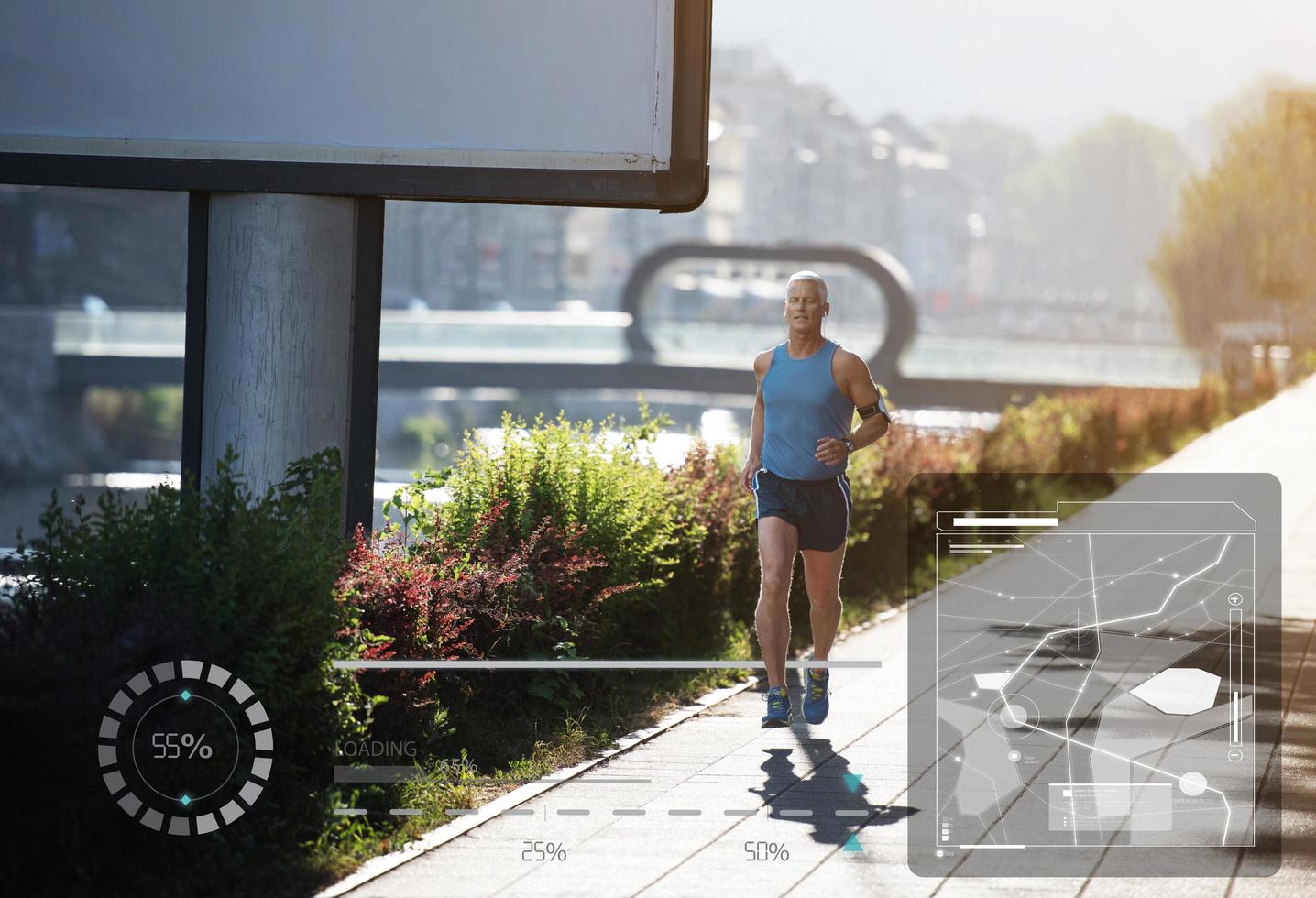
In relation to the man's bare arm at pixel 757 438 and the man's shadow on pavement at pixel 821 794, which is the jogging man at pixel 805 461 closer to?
the man's bare arm at pixel 757 438

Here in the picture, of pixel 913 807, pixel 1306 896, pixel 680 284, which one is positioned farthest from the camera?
pixel 680 284

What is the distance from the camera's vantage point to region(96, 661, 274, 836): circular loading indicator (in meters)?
4.73

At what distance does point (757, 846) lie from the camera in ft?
16.5

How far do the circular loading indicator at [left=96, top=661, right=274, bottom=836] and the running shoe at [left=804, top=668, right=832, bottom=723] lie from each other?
221 centimetres

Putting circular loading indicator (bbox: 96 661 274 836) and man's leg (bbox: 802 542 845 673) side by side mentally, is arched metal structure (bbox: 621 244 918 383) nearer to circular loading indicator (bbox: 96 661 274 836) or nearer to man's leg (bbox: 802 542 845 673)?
man's leg (bbox: 802 542 845 673)

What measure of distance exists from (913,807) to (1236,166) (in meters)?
32.4

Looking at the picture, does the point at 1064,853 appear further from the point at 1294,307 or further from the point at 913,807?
the point at 1294,307

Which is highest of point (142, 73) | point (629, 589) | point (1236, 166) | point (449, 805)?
point (1236, 166)

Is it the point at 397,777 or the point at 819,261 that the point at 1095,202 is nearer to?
the point at 819,261

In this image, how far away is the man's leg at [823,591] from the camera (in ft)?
21.6

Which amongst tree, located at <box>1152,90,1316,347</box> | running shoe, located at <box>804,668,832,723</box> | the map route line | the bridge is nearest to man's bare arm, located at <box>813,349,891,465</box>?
running shoe, located at <box>804,668,832,723</box>

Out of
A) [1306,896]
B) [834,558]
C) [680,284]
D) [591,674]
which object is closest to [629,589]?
[591,674]

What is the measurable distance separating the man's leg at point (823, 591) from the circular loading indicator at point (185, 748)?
234cm

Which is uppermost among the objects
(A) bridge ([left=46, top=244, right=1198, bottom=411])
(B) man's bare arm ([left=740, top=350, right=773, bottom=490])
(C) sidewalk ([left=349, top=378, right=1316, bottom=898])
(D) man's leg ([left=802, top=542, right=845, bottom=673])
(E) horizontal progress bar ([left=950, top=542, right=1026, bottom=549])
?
(A) bridge ([left=46, top=244, right=1198, bottom=411])
